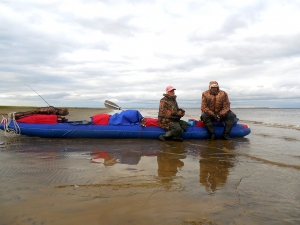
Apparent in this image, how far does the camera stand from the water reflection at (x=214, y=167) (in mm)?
3683

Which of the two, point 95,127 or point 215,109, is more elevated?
point 215,109

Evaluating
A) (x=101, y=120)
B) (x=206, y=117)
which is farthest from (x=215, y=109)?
(x=101, y=120)

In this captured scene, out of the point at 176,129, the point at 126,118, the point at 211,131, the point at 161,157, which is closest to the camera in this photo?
the point at 161,157

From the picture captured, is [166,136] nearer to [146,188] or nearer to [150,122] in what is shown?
[150,122]

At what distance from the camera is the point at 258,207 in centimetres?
285

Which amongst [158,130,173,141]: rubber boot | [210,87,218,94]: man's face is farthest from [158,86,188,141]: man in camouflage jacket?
[210,87,218,94]: man's face

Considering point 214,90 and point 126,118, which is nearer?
point 126,118

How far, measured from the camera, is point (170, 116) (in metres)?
8.49

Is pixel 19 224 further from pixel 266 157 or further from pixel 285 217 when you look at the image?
pixel 266 157

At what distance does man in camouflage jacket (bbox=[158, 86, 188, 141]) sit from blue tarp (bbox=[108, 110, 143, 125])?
2.56ft

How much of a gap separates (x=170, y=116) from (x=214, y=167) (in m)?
3.92

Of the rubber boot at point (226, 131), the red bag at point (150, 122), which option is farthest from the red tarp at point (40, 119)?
the rubber boot at point (226, 131)

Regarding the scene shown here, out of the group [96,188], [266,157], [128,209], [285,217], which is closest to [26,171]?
[96,188]

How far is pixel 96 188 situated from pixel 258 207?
1.88m
